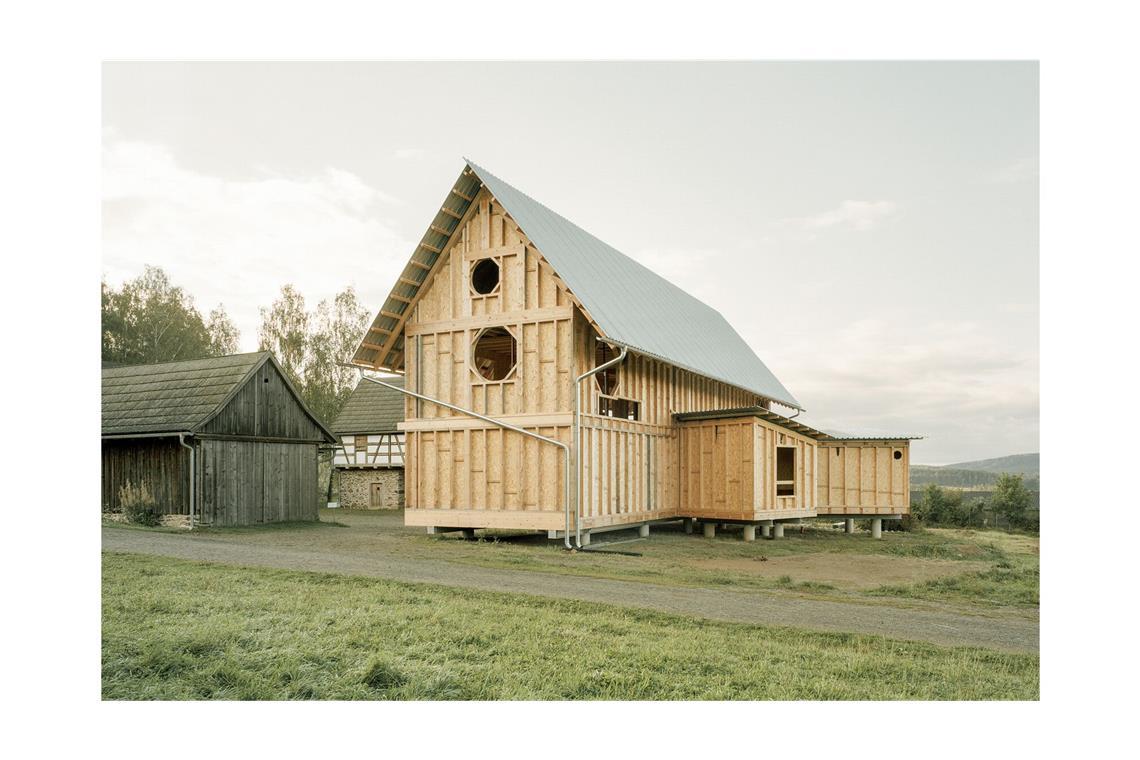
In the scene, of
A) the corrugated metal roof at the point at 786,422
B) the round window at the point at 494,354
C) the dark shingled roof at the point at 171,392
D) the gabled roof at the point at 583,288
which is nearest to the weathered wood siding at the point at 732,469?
the corrugated metal roof at the point at 786,422

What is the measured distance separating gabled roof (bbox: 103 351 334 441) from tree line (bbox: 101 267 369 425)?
2317mm

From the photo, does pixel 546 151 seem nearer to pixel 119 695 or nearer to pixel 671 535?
pixel 119 695

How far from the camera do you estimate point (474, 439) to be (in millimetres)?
19000

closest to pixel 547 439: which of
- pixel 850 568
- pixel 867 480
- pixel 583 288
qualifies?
pixel 583 288

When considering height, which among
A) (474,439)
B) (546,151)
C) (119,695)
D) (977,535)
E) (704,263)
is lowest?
(977,535)

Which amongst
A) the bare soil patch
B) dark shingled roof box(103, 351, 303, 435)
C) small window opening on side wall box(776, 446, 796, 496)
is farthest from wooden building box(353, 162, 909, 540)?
dark shingled roof box(103, 351, 303, 435)

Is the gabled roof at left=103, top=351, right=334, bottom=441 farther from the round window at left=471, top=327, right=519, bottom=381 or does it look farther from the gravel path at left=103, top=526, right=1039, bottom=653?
the gravel path at left=103, top=526, right=1039, bottom=653

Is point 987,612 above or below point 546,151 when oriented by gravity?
below

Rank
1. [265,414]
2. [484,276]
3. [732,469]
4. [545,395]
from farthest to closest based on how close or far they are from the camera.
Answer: [265,414]
[732,469]
[484,276]
[545,395]

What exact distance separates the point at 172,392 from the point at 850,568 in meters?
18.2

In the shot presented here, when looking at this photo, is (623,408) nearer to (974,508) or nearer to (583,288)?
(583,288)

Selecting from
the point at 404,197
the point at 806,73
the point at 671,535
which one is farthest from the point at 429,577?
the point at 671,535

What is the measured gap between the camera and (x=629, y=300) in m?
21.1

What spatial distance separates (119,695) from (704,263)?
11304 millimetres
